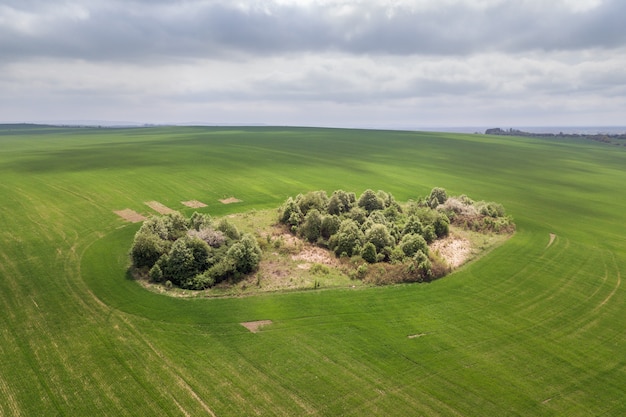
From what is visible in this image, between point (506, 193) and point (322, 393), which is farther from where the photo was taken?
point (506, 193)

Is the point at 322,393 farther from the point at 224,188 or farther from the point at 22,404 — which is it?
the point at 224,188

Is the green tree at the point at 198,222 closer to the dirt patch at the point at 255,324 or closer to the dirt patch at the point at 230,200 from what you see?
the dirt patch at the point at 255,324

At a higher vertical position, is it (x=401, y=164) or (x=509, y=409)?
(x=401, y=164)

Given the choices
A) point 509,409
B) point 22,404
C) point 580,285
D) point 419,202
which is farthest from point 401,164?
point 22,404

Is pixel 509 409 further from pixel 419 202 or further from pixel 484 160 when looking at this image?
pixel 484 160

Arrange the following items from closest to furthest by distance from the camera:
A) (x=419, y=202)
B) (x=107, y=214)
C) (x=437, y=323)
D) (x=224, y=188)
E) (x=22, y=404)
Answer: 1. (x=22, y=404)
2. (x=437, y=323)
3. (x=107, y=214)
4. (x=419, y=202)
5. (x=224, y=188)

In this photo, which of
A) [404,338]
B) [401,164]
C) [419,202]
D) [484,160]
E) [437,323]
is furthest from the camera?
[484,160]
